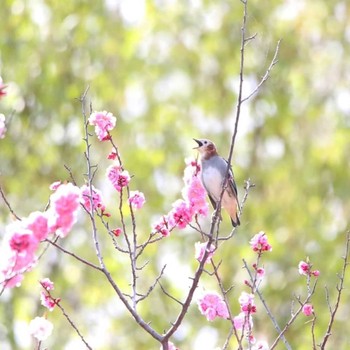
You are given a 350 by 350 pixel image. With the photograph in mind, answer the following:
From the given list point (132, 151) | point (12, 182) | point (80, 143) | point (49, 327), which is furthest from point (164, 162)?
point (49, 327)

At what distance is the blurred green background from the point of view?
22.6ft

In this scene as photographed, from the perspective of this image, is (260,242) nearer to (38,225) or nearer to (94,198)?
Result: (94,198)

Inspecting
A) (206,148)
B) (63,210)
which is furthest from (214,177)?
(63,210)

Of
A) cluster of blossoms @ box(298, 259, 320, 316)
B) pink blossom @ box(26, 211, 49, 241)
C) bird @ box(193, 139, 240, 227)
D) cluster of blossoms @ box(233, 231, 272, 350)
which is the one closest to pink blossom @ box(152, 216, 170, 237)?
cluster of blossoms @ box(233, 231, 272, 350)

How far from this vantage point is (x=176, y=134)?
24.9 feet

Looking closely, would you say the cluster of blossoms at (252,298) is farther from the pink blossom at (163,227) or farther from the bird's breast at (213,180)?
the bird's breast at (213,180)

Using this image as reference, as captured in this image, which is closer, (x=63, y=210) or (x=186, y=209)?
(x=63, y=210)

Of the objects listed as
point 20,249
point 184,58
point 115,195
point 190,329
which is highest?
point 184,58

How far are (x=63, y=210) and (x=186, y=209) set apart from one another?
3.14ft

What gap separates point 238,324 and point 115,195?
4.35m

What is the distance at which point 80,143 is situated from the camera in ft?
23.9

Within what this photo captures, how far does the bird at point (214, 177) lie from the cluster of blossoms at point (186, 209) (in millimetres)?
822

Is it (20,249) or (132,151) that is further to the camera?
(132,151)

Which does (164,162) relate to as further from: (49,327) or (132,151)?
(49,327)
